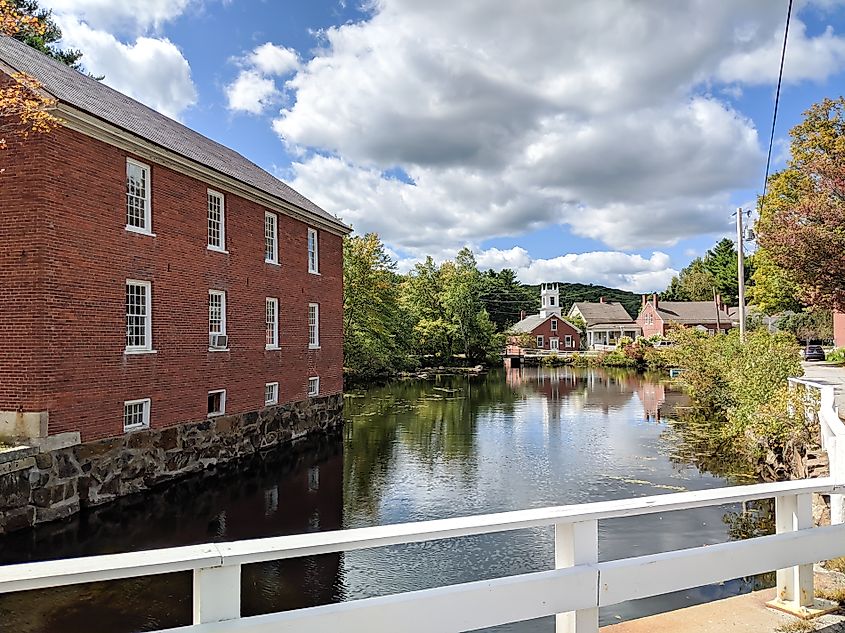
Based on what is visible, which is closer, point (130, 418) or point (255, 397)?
point (130, 418)

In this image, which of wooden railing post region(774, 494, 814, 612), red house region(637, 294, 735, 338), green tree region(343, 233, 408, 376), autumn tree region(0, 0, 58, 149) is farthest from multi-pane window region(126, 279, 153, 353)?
red house region(637, 294, 735, 338)

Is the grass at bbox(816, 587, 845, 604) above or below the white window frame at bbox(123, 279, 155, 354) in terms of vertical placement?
below

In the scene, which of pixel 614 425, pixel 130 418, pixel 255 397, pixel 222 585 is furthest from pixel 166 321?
pixel 614 425

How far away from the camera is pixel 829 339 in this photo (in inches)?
2208

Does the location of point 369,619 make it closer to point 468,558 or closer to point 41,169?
point 468,558

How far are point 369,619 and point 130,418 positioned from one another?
13335 millimetres

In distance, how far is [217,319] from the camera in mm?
17906

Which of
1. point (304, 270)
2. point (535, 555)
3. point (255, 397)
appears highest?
point (304, 270)

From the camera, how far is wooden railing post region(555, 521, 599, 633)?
312 cm

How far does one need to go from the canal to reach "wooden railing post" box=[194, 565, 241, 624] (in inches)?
230

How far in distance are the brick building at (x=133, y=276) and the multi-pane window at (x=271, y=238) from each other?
6cm

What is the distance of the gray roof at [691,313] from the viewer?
74438 millimetres

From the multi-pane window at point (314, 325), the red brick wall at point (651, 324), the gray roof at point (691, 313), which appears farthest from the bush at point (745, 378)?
the gray roof at point (691, 313)

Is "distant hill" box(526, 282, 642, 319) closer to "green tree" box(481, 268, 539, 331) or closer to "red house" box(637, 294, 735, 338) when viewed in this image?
"green tree" box(481, 268, 539, 331)
